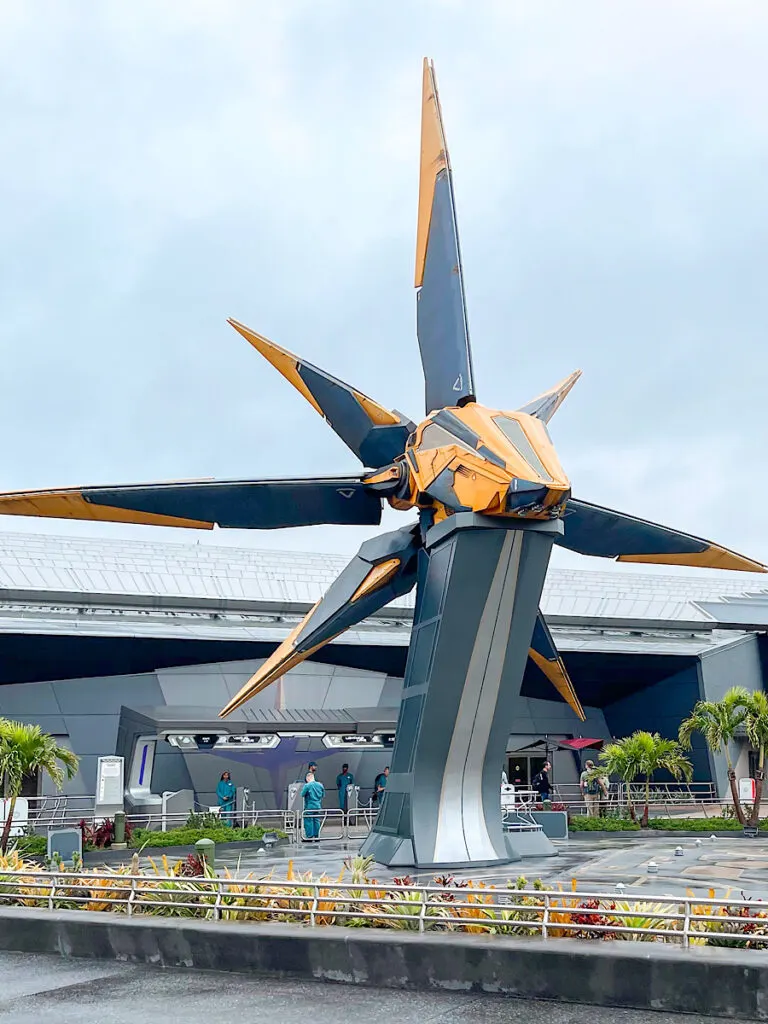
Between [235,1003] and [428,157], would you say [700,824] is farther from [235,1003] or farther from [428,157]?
[235,1003]

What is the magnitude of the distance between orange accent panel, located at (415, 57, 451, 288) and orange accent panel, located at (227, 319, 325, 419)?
3073mm

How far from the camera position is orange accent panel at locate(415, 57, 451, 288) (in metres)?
A: 19.7

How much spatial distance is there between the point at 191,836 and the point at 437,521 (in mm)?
10469

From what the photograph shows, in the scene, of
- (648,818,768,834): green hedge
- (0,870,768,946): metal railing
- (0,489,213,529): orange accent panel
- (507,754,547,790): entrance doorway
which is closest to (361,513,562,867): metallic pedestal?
(0,489,213,529): orange accent panel

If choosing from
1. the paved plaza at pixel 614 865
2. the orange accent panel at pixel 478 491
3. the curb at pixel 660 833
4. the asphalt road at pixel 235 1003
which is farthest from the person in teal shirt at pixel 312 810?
the asphalt road at pixel 235 1003

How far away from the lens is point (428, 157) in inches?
785

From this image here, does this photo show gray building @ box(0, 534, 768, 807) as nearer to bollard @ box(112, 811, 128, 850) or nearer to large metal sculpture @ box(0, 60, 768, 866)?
bollard @ box(112, 811, 128, 850)

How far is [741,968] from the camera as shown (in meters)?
7.80

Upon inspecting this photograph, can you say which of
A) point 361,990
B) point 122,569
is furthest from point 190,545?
point 361,990

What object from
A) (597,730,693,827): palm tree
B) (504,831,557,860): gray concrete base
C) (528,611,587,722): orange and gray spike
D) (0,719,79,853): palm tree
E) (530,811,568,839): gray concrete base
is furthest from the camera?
(597,730,693,827): palm tree

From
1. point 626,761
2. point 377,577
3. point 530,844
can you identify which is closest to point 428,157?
point 377,577

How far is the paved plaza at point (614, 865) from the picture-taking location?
1506 centimetres

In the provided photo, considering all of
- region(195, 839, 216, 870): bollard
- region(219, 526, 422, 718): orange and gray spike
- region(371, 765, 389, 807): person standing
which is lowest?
region(195, 839, 216, 870): bollard

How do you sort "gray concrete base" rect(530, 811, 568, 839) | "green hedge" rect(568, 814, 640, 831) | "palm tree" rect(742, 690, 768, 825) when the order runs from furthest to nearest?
"palm tree" rect(742, 690, 768, 825)
"green hedge" rect(568, 814, 640, 831)
"gray concrete base" rect(530, 811, 568, 839)
